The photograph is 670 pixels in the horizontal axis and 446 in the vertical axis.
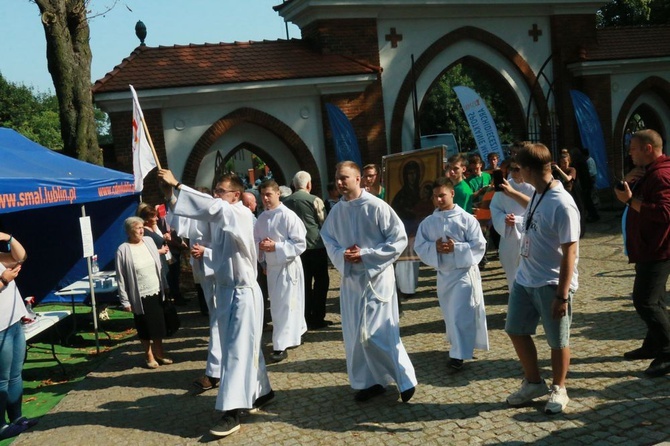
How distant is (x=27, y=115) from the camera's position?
222 feet

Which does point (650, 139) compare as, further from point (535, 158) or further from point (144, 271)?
point (144, 271)

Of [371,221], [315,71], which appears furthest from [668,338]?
[315,71]

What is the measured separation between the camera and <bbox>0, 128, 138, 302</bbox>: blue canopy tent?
8086 mm

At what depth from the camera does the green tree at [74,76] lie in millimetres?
11781

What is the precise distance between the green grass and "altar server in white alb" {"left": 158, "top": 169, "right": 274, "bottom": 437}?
209 cm

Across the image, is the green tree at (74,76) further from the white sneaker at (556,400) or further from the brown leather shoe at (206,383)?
the white sneaker at (556,400)

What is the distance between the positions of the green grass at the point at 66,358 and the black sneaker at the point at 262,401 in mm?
2144

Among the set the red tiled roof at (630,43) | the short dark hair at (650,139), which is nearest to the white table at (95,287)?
the short dark hair at (650,139)

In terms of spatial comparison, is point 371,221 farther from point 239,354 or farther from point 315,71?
point 315,71

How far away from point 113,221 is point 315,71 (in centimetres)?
648

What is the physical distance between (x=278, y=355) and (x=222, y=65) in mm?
9499

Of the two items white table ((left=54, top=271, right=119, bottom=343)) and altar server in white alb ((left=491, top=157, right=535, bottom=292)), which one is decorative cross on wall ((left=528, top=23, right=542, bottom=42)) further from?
white table ((left=54, top=271, right=119, bottom=343))

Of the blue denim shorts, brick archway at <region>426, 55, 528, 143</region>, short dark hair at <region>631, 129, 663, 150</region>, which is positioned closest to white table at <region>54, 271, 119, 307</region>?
the blue denim shorts

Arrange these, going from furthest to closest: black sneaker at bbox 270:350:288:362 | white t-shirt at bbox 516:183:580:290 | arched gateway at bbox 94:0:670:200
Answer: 1. arched gateway at bbox 94:0:670:200
2. black sneaker at bbox 270:350:288:362
3. white t-shirt at bbox 516:183:580:290
